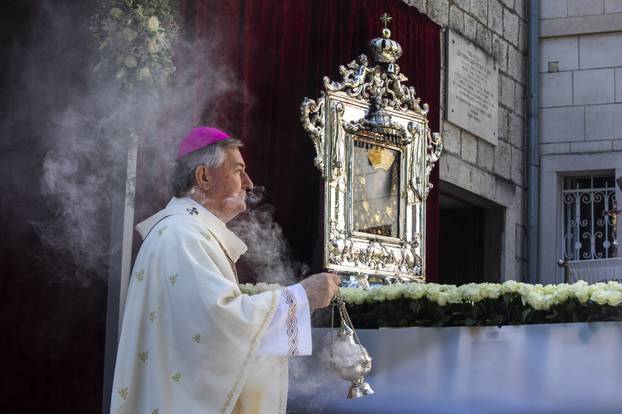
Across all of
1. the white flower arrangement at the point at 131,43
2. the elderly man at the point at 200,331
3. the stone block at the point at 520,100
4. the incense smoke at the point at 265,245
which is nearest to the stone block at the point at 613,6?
the stone block at the point at 520,100

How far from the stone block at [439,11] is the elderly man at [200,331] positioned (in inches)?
207

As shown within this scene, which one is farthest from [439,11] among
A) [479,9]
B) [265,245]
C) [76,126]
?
[76,126]

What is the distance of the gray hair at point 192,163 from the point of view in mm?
3721

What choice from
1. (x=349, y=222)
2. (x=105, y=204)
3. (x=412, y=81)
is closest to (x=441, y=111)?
(x=412, y=81)

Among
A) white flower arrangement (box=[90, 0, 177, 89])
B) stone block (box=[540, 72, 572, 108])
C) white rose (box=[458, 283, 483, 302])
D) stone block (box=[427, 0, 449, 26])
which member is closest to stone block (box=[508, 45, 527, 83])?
stone block (box=[540, 72, 572, 108])

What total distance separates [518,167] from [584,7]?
5.17 feet

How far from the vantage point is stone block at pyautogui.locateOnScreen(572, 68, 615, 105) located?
9.84 m

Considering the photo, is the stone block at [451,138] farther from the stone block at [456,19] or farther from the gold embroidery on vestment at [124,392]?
the gold embroidery on vestment at [124,392]

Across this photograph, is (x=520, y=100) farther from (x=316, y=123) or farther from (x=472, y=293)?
(x=472, y=293)

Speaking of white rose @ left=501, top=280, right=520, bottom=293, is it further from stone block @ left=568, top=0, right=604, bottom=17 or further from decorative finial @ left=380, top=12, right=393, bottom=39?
stone block @ left=568, top=0, right=604, bottom=17

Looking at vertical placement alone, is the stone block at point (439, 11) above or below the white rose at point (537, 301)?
above

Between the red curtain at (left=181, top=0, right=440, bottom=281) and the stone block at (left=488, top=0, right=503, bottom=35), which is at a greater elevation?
the stone block at (left=488, top=0, right=503, bottom=35)

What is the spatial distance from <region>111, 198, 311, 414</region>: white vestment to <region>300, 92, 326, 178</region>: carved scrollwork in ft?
8.95

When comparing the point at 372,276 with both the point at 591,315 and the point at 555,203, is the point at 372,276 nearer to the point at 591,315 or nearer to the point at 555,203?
the point at 591,315
